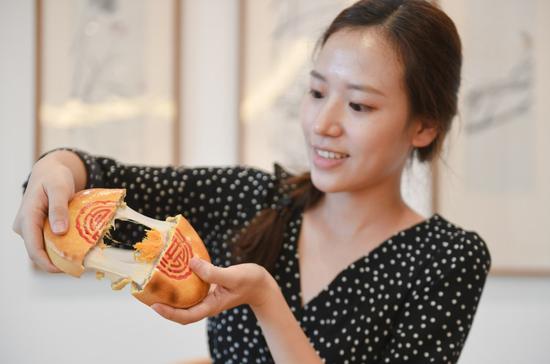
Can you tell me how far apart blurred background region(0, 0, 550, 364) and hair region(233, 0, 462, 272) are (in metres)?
0.84

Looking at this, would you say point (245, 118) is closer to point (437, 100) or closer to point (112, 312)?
point (112, 312)

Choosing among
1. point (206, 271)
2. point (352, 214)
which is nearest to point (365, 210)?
point (352, 214)

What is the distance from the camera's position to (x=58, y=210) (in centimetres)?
79

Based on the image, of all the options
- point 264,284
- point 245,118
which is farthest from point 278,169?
point 245,118

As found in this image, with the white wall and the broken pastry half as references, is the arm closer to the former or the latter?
the broken pastry half

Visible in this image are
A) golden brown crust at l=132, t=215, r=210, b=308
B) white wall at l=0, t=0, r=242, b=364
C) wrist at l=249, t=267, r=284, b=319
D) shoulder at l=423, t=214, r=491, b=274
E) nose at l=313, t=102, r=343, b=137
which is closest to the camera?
→ golden brown crust at l=132, t=215, r=210, b=308

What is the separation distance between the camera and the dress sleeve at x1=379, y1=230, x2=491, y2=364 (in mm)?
1101

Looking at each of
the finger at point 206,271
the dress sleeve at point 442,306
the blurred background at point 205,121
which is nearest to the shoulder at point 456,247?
the dress sleeve at point 442,306

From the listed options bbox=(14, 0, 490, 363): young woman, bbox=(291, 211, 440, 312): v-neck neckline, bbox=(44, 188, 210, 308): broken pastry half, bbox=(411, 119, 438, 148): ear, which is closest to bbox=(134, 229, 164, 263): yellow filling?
bbox=(44, 188, 210, 308): broken pastry half

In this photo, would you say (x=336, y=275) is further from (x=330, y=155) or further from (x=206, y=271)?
(x=206, y=271)

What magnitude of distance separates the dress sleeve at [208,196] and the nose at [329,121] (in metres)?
0.24

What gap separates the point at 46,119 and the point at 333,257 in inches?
46.5

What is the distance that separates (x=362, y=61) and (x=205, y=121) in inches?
42.3

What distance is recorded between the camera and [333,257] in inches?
49.3
